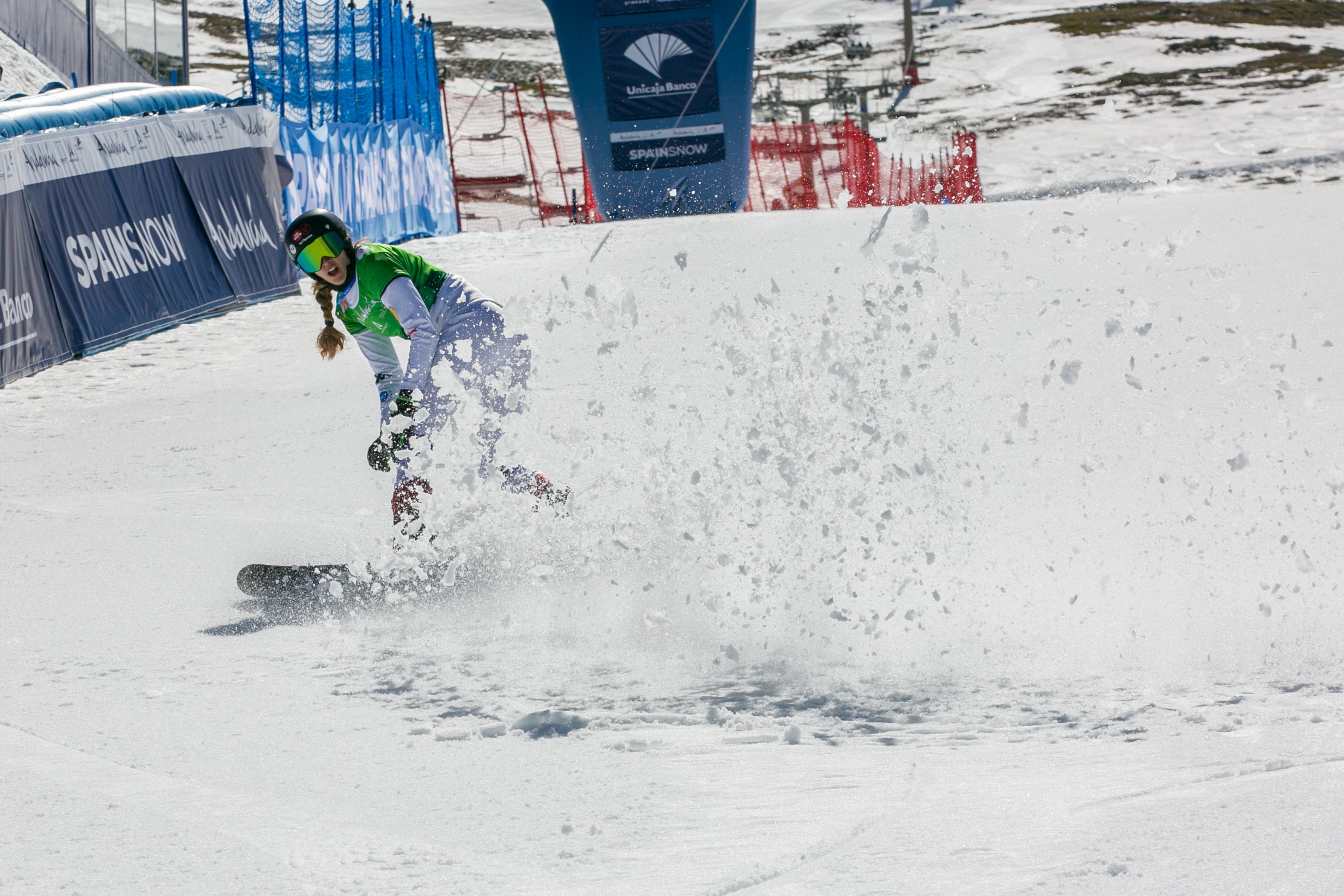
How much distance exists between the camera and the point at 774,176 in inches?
897

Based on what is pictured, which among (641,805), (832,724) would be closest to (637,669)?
(832,724)

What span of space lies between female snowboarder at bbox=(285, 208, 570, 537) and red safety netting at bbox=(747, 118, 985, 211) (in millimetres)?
13703

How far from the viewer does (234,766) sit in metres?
3.26

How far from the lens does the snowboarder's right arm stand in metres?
5.03

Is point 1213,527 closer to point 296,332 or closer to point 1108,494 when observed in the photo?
point 1108,494

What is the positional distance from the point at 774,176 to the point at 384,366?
18.5m

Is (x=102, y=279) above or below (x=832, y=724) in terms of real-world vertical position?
above

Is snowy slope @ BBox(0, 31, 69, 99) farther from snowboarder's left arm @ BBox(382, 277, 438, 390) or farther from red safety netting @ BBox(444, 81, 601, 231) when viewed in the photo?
snowboarder's left arm @ BBox(382, 277, 438, 390)

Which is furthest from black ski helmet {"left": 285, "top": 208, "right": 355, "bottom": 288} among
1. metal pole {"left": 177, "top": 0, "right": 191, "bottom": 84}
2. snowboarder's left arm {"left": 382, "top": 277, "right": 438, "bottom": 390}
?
metal pole {"left": 177, "top": 0, "right": 191, "bottom": 84}

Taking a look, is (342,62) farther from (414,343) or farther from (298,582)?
(298,582)

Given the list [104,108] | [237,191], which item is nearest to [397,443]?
[104,108]

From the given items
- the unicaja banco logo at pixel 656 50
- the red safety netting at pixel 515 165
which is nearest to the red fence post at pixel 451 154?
the red safety netting at pixel 515 165

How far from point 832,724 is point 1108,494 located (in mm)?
2645

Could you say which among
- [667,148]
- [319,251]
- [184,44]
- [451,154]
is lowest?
[319,251]
